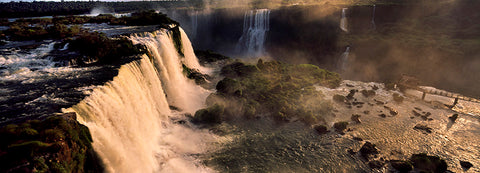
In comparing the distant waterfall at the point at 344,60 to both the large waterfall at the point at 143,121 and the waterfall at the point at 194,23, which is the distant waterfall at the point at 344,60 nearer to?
the large waterfall at the point at 143,121

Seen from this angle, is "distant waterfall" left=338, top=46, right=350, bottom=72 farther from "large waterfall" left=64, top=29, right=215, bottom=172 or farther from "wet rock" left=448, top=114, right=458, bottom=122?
"large waterfall" left=64, top=29, right=215, bottom=172

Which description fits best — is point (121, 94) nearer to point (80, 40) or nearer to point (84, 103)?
point (84, 103)

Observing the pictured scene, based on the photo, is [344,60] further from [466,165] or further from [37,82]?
[37,82]

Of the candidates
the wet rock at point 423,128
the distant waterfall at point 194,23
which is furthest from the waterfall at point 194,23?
the wet rock at point 423,128

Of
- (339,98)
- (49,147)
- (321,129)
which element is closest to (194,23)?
(339,98)

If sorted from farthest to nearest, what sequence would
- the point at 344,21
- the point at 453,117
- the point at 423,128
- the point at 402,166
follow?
the point at 344,21 < the point at 453,117 < the point at 423,128 < the point at 402,166

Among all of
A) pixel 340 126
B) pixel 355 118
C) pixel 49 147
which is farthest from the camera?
pixel 355 118
